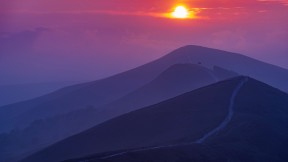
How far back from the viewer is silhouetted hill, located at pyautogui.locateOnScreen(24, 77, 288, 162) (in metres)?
87.6

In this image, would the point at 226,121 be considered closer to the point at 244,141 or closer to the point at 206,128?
the point at 206,128

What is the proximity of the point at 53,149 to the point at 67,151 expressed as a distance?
5.26 meters

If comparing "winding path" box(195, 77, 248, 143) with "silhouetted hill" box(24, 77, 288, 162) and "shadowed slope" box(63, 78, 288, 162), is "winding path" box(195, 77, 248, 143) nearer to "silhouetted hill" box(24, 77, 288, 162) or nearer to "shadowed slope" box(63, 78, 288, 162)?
"silhouetted hill" box(24, 77, 288, 162)

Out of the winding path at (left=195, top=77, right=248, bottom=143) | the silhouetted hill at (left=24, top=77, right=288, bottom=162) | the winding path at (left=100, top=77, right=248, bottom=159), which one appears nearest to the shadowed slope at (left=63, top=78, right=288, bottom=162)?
the silhouetted hill at (left=24, top=77, right=288, bottom=162)

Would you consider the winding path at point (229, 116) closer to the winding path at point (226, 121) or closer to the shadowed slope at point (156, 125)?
the winding path at point (226, 121)

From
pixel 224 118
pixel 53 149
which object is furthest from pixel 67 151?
pixel 224 118

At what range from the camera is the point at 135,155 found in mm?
76938

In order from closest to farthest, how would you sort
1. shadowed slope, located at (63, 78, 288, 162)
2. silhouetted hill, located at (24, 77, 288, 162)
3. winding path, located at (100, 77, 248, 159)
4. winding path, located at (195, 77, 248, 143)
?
1. shadowed slope, located at (63, 78, 288, 162)
2. winding path, located at (100, 77, 248, 159)
3. silhouetted hill, located at (24, 77, 288, 162)
4. winding path, located at (195, 77, 248, 143)

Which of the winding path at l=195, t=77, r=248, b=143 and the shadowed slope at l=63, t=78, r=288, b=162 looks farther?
the winding path at l=195, t=77, r=248, b=143

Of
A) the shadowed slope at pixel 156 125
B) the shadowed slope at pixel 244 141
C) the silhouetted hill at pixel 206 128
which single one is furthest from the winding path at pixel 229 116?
the shadowed slope at pixel 156 125

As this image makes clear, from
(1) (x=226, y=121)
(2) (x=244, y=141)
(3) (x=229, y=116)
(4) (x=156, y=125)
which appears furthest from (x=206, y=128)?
(4) (x=156, y=125)

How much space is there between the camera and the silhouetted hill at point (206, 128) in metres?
87.6

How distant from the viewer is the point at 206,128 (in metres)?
102

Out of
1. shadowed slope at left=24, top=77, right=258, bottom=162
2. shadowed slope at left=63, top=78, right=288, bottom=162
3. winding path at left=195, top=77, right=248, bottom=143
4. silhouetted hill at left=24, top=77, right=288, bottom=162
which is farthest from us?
shadowed slope at left=24, top=77, right=258, bottom=162
